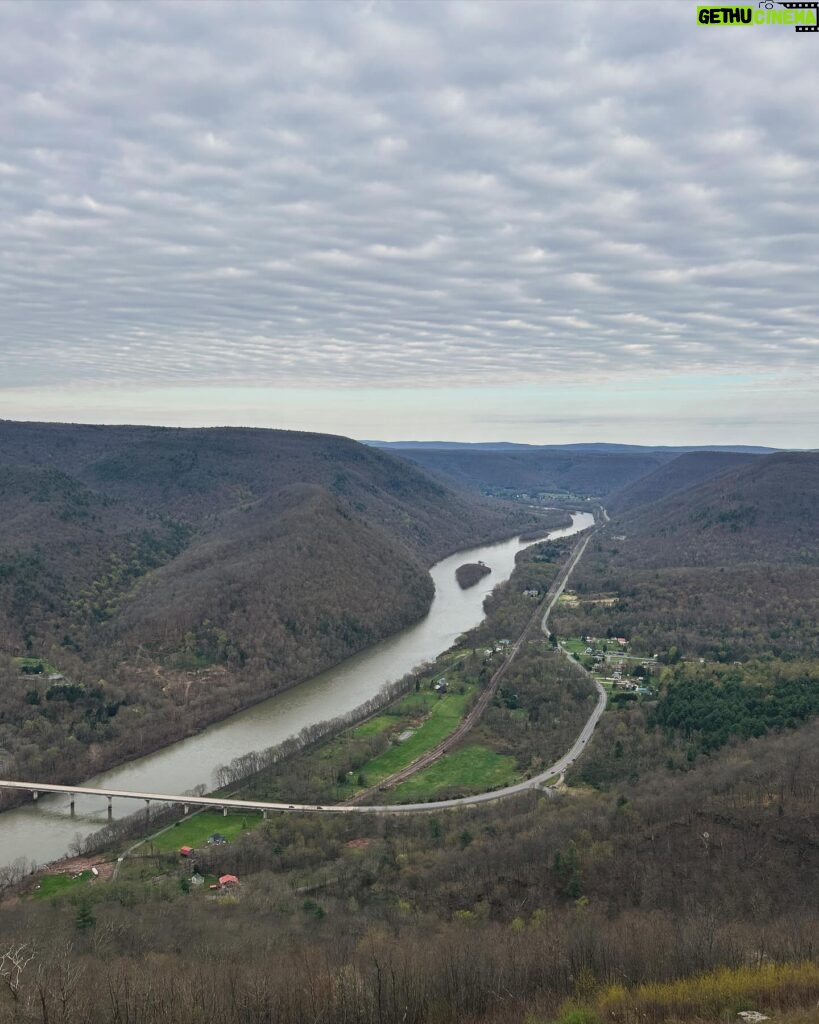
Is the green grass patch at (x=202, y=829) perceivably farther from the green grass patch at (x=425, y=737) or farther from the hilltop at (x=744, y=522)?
the hilltop at (x=744, y=522)

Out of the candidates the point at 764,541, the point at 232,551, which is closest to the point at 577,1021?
the point at 232,551

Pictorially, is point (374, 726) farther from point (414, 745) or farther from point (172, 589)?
point (172, 589)

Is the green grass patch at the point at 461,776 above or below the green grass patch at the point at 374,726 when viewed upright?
below

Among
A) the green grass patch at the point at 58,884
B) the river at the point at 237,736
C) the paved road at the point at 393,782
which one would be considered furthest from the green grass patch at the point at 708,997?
the river at the point at 237,736

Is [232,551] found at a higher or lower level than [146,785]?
higher

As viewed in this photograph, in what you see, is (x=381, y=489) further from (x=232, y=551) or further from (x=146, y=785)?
(x=146, y=785)

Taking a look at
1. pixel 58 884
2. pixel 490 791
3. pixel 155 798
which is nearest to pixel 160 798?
pixel 155 798
